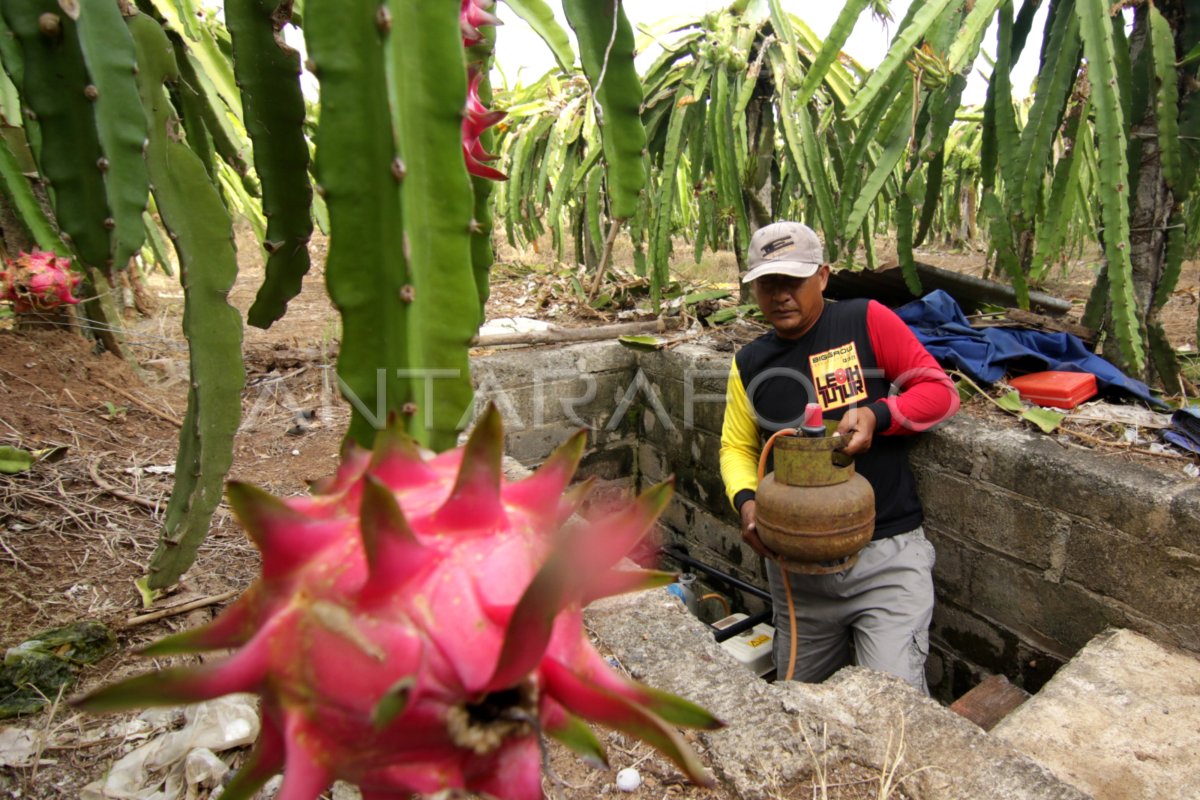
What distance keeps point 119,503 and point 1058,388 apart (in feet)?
9.73

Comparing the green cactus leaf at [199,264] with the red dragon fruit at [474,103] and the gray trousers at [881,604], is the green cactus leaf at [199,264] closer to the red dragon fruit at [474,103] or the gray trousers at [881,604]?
the red dragon fruit at [474,103]

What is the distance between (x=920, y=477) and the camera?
2604mm

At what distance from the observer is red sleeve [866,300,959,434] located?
2307 mm

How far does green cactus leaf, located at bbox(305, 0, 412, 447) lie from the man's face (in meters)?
1.96

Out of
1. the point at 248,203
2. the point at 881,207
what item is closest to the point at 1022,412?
the point at 248,203

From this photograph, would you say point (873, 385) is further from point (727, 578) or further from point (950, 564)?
point (727, 578)

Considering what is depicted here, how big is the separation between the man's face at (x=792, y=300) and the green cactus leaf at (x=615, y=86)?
1619 mm

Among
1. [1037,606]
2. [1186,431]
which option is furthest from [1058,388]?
[1037,606]

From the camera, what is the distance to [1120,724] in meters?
1.67

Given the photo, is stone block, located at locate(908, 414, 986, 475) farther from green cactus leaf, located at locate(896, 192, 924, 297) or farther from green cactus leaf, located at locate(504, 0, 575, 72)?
green cactus leaf, located at locate(504, 0, 575, 72)

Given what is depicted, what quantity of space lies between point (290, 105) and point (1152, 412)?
2.72 metres

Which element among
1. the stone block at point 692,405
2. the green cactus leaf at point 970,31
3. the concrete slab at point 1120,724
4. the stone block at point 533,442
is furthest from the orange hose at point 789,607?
the stone block at point 533,442

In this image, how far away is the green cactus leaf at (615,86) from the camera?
0.79 meters

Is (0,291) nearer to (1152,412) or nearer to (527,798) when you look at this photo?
(527,798)
